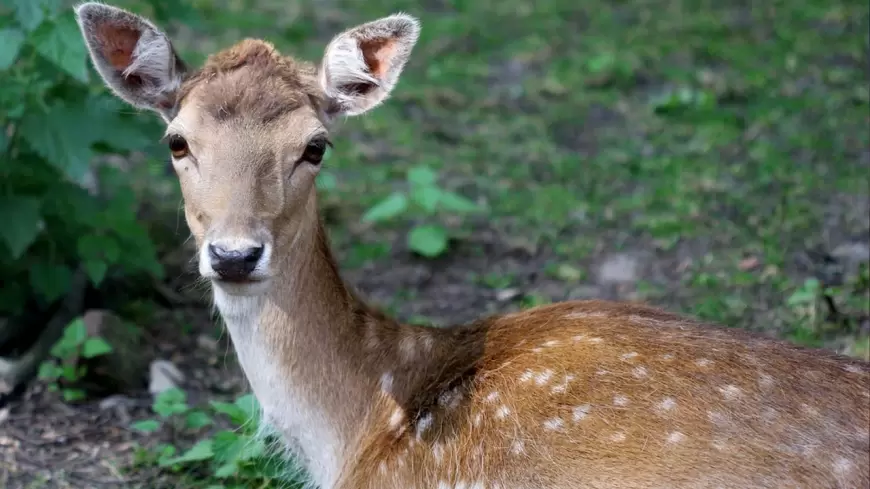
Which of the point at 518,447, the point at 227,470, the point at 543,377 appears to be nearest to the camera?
the point at 518,447

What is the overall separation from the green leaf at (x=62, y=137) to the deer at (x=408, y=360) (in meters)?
0.95

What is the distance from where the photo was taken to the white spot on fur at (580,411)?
12.5 ft

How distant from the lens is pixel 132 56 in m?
4.27

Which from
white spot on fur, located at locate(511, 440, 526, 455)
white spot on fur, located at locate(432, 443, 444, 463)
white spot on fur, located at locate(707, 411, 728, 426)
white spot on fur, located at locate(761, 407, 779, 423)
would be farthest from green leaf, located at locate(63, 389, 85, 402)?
white spot on fur, located at locate(761, 407, 779, 423)

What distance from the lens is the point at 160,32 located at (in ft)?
13.8

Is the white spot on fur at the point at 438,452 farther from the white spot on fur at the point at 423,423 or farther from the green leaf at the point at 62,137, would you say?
the green leaf at the point at 62,137

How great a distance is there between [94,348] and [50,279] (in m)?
0.63

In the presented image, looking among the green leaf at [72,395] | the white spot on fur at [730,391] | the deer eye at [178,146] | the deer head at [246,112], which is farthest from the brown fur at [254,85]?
the green leaf at [72,395]

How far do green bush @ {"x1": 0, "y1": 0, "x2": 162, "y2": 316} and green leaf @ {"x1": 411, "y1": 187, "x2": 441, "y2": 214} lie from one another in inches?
61.7

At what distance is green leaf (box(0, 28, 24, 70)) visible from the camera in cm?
485

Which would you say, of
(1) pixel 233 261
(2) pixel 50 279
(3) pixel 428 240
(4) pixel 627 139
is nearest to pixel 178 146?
(1) pixel 233 261

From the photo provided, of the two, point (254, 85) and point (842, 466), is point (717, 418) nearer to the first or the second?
point (842, 466)

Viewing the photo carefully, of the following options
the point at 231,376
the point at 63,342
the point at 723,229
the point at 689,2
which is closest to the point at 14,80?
Result: the point at 63,342

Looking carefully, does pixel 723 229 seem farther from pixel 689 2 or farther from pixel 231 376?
pixel 689 2
